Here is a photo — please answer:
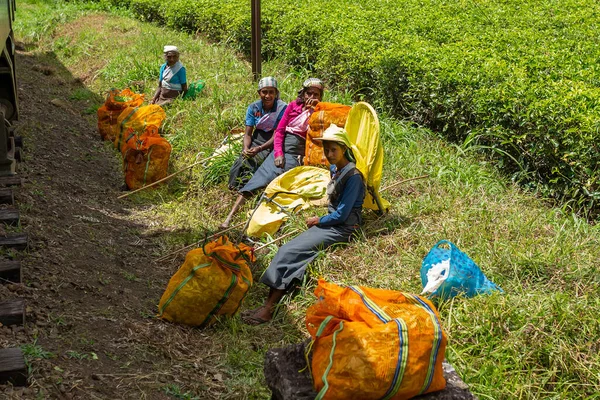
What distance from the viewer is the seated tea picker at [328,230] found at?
521cm

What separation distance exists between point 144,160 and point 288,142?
1.76 metres

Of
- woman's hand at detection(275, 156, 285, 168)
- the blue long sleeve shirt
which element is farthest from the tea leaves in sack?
the blue long sleeve shirt

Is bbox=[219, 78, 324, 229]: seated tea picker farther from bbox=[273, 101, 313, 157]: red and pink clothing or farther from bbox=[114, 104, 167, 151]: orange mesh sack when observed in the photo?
bbox=[114, 104, 167, 151]: orange mesh sack

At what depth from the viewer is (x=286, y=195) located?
648 cm

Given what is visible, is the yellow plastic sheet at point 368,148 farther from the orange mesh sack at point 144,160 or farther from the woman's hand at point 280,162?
the orange mesh sack at point 144,160

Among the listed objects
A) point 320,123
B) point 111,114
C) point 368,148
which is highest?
point 368,148

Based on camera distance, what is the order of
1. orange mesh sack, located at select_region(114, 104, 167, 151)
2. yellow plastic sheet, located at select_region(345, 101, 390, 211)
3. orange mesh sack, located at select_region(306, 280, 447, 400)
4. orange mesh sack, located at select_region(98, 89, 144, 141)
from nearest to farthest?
orange mesh sack, located at select_region(306, 280, 447, 400) → yellow plastic sheet, located at select_region(345, 101, 390, 211) → orange mesh sack, located at select_region(114, 104, 167, 151) → orange mesh sack, located at select_region(98, 89, 144, 141)

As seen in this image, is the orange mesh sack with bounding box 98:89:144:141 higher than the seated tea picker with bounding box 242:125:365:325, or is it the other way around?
the seated tea picker with bounding box 242:125:365:325

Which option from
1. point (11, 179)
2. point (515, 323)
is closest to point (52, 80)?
point (11, 179)

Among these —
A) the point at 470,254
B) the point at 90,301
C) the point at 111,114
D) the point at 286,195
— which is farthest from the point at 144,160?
the point at 470,254

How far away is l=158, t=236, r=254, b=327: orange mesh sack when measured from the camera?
190 inches

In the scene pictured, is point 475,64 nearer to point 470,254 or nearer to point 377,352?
point 470,254

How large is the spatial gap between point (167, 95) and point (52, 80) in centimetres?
381

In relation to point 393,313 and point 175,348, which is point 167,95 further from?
point 393,313
